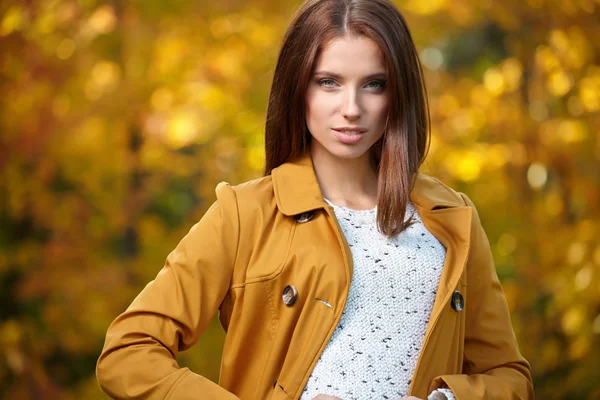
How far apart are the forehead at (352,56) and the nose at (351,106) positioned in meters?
0.06

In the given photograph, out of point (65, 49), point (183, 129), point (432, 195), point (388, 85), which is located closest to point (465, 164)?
point (183, 129)

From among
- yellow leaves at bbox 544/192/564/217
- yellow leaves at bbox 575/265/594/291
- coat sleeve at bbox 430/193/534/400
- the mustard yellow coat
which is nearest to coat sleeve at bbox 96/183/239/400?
the mustard yellow coat

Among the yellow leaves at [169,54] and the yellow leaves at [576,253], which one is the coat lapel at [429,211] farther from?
the yellow leaves at [169,54]

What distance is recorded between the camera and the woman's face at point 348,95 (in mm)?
2574

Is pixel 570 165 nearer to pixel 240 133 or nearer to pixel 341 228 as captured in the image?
pixel 240 133

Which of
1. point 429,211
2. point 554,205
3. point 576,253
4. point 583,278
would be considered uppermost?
point 429,211

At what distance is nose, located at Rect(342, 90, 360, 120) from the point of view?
2553 millimetres

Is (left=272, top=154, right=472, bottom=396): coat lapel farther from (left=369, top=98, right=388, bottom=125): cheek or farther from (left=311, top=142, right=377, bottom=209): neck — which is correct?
(left=369, top=98, right=388, bottom=125): cheek

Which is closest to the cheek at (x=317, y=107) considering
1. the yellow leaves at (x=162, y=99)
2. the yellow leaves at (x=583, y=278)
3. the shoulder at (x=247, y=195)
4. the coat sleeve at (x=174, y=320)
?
the shoulder at (x=247, y=195)

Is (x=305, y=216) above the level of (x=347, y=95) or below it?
below

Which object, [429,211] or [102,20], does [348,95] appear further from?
[102,20]

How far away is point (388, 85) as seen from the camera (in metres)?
2.63

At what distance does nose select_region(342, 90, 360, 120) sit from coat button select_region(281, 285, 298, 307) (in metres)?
0.49

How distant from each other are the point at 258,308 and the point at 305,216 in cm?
29
